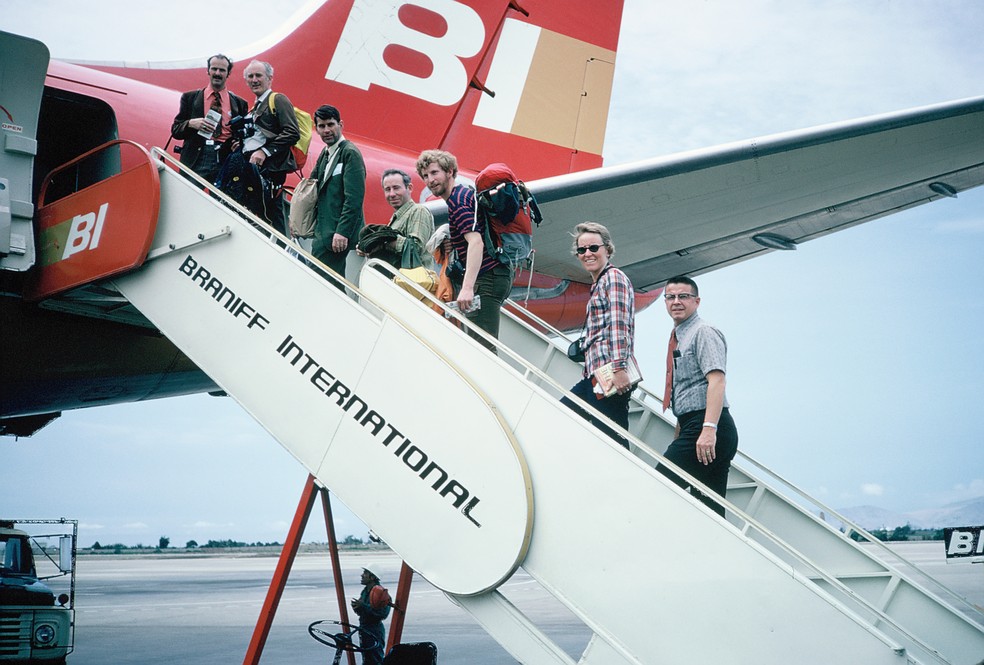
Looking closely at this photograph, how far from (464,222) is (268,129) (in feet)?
5.86

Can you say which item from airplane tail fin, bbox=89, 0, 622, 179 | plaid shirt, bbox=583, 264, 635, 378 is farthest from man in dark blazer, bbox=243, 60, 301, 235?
airplane tail fin, bbox=89, 0, 622, 179

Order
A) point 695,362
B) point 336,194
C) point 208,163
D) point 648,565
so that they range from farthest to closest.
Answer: point 208,163
point 336,194
point 695,362
point 648,565

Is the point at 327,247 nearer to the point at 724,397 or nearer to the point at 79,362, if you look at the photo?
the point at 724,397

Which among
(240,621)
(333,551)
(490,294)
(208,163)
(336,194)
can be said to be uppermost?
(336,194)

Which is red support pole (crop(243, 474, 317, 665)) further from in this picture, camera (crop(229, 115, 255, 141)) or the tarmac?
camera (crop(229, 115, 255, 141))

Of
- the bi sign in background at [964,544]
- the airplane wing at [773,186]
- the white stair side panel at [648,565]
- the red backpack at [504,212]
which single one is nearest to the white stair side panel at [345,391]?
the white stair side panel at [648,565]

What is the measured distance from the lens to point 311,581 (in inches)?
1032

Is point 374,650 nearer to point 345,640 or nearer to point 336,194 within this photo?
point 345,640

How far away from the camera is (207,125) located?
19.9 ft

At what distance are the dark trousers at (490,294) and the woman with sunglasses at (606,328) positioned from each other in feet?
1.72

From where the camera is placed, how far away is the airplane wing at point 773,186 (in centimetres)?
692

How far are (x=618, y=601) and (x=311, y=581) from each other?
2433cm

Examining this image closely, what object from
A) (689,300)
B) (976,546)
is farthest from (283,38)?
(976,546)

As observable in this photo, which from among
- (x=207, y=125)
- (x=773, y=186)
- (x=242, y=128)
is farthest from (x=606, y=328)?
(x=773, y=186)
